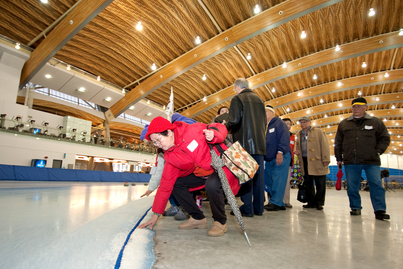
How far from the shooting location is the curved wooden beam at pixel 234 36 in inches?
383

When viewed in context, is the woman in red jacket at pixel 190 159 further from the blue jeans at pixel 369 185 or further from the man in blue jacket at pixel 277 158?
the blue jeans at pixel 369 185

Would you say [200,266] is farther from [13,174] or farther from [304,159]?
[13,174]

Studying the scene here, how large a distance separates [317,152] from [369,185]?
3.46ft

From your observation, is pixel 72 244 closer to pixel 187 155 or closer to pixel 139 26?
pixel 187 155

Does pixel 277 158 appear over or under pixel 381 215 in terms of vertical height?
over

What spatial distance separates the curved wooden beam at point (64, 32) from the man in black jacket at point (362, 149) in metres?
10.4

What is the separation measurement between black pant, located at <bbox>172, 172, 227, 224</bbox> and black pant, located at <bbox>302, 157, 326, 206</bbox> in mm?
2625

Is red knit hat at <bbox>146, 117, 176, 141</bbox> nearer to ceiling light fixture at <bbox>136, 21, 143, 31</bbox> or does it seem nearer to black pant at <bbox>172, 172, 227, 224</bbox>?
black pant at <bbox>172, 172, 227, 224</bbox>

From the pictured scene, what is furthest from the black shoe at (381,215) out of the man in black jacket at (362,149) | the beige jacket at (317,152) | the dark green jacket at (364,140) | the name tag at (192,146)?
the name tag at (192,146)

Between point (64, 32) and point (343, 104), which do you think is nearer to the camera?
point (64, 32)

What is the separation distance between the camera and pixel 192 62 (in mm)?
13570

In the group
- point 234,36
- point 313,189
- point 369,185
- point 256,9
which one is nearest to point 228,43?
point 234,36

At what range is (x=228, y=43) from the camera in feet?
39.0

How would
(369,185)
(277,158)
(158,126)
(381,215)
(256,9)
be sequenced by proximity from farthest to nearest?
(256,9) < (277,158) < (369,185) < (381,215) < (158,126)
